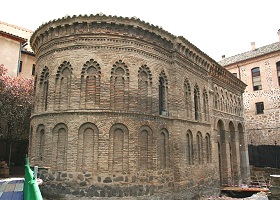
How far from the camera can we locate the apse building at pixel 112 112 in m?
10.2

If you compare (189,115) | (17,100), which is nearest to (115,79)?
(189,115)

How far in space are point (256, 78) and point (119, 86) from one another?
2271 centimetres

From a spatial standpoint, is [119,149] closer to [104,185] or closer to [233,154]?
[104,185]

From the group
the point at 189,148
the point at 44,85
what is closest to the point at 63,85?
the point at 44,85

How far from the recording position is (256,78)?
28203mm

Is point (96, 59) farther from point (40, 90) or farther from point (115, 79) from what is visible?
point (40, 90)

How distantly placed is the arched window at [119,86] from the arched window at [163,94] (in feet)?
7.06

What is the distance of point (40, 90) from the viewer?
1217 cm

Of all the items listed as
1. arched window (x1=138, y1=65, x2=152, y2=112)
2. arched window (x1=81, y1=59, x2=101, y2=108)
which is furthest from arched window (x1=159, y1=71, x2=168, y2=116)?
arched window (x1=81, y1=59, x2=101, y2=108)

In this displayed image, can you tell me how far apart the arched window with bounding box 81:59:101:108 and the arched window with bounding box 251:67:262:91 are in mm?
23168

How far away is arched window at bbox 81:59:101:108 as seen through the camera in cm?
1057

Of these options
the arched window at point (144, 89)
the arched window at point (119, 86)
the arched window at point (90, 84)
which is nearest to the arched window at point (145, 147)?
the arched window at point (144, 89)

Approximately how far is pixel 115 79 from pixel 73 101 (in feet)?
6.91

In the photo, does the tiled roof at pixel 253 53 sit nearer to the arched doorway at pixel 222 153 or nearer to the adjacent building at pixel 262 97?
the adjacent building at pixel 262 97
